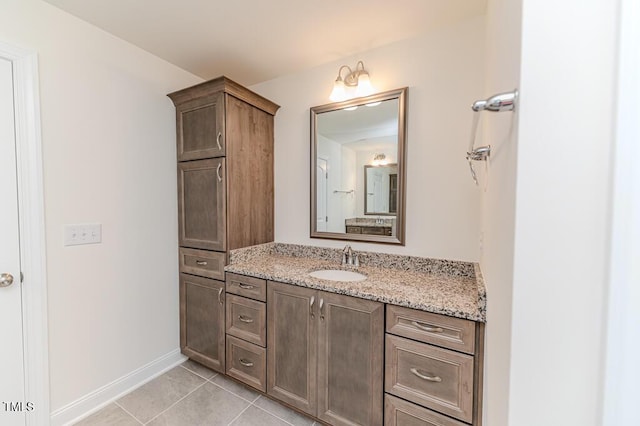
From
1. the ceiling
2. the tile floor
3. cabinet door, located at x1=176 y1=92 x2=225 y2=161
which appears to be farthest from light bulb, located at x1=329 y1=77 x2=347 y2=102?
the tile floor

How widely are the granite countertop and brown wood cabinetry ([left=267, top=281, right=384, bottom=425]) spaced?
69 millimetres

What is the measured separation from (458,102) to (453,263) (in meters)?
1.01

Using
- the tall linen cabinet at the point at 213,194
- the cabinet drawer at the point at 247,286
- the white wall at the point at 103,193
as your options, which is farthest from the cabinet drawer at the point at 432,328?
the white wall at the point at 103,193

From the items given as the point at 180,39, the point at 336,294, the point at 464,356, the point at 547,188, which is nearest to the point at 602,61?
the point at 547,188

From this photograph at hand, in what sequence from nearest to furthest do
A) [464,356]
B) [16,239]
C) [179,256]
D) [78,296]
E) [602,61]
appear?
[602,61] < [464,356] < [16,239] < [78,296] < [179,256]

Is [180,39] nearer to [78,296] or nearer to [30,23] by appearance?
[30,23]

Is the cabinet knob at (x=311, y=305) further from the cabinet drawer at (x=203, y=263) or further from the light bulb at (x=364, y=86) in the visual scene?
the light bulb at (x=364, y=86)

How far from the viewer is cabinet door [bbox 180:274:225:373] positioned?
6.02 ft

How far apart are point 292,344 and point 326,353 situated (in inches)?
9.1

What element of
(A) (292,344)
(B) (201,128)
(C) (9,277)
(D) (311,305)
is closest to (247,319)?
(A) (292,344)

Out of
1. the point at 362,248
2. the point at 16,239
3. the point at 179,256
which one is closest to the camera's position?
the point at 16,239

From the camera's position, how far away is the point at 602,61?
0.43 meters

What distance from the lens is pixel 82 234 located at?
5.16 ft

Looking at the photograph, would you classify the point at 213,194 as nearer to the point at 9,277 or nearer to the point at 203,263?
the point at 203,263
